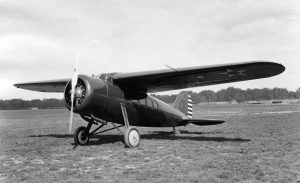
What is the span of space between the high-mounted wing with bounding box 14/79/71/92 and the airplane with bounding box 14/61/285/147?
2.1 inches

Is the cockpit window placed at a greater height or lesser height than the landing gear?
greater

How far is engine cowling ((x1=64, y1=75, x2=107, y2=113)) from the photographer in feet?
26.9

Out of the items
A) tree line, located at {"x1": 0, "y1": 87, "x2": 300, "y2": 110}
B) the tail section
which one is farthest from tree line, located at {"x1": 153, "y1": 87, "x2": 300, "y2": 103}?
the tail section

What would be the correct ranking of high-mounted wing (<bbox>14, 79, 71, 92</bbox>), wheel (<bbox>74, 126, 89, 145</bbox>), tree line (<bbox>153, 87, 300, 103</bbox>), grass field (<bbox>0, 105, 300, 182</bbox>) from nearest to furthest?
grass field (<bbox>0, 105, 300, 182</bbox>) → wheel (<bbox>74, 126, 89, 145</bbox>) → high-mounted wing (<bbox>14, 79, 71, 92</bbox>) → tree line (<bbox>153, 87, 300, 103</bbox>)

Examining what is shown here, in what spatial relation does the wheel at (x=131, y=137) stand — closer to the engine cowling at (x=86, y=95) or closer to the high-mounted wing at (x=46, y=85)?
the engine cowling at (x=86, y=95)

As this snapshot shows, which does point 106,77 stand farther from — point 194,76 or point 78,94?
point 194,76

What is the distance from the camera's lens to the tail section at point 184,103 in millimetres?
14008

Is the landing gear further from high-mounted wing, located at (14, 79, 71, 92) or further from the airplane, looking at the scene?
high-mounted wing, located at (14, 79, 71, 92)

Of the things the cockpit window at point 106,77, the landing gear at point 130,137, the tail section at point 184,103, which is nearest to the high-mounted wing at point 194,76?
the cockpit window at point 106,77

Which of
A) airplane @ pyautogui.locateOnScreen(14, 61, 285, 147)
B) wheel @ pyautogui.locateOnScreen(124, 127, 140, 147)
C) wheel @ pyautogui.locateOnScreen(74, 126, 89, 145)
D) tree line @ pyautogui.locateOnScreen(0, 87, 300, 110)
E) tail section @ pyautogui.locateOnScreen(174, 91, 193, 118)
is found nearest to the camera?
airplane @ pyautogui.locateOnScreen(14, 61, 285, 147)

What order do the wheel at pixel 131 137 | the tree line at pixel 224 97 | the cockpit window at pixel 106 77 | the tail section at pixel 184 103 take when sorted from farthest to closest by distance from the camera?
1. the tree line at pixel 224 97
2. the tail section at pixel 184 103
3. the cockpit window at pixel 106 77
4. the wheel at pixel 131 137

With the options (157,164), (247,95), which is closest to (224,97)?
(247,95)

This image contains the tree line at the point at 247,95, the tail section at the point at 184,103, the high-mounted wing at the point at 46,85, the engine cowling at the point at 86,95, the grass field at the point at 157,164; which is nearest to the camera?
the grass field at the point at 157,164

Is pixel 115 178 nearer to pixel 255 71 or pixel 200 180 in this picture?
pixel 200 180
